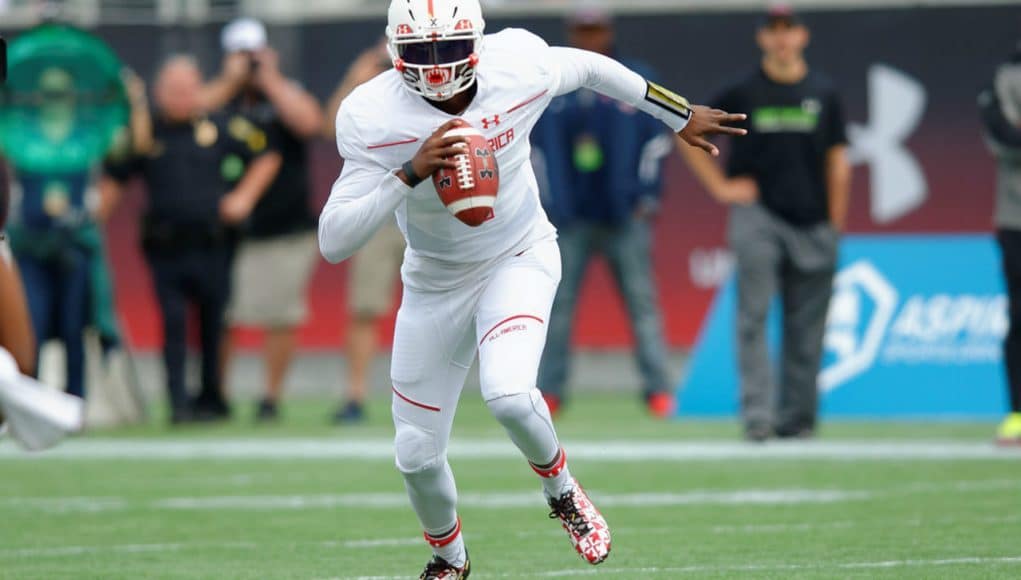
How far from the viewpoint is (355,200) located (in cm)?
688

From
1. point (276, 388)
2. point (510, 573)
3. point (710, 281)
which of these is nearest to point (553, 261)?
point (510, 573)

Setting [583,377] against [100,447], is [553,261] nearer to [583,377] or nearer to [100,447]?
[100,447]

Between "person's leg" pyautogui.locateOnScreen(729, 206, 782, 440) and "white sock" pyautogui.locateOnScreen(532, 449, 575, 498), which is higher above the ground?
"white sock" pyautogui.locateOnScreen(532, 449, 575, 498)

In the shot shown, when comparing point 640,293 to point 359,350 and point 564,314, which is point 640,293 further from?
point 359,350

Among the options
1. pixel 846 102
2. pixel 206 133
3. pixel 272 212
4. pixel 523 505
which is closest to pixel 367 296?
pixel 272 212

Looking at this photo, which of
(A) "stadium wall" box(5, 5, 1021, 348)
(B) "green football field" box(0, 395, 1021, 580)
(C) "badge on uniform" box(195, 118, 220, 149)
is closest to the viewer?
(B) "green football field" box(0, 395, 1021, 580)

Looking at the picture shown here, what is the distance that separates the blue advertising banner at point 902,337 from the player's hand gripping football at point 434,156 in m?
7.97

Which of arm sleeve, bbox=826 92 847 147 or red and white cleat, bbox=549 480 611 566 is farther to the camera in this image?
arm sleeve, bbox=826 92 847 147

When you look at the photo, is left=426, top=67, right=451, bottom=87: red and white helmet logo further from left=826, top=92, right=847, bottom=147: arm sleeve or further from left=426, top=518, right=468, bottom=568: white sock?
left=826, top=92, right=847, bottom=147: arm sleeve

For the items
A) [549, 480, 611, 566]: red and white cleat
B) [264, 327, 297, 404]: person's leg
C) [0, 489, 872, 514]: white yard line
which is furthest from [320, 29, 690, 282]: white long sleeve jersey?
[264, 327, 297, 404]: person's leg

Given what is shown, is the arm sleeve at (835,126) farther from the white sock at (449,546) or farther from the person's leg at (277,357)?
the white sock at (449,546)

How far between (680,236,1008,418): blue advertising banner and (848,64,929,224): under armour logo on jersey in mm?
1600

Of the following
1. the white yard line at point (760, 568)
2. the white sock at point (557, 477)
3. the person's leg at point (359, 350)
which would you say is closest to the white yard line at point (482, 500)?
the white yard line at point (760, 568)

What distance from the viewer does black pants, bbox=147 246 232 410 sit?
1422 centimetres
